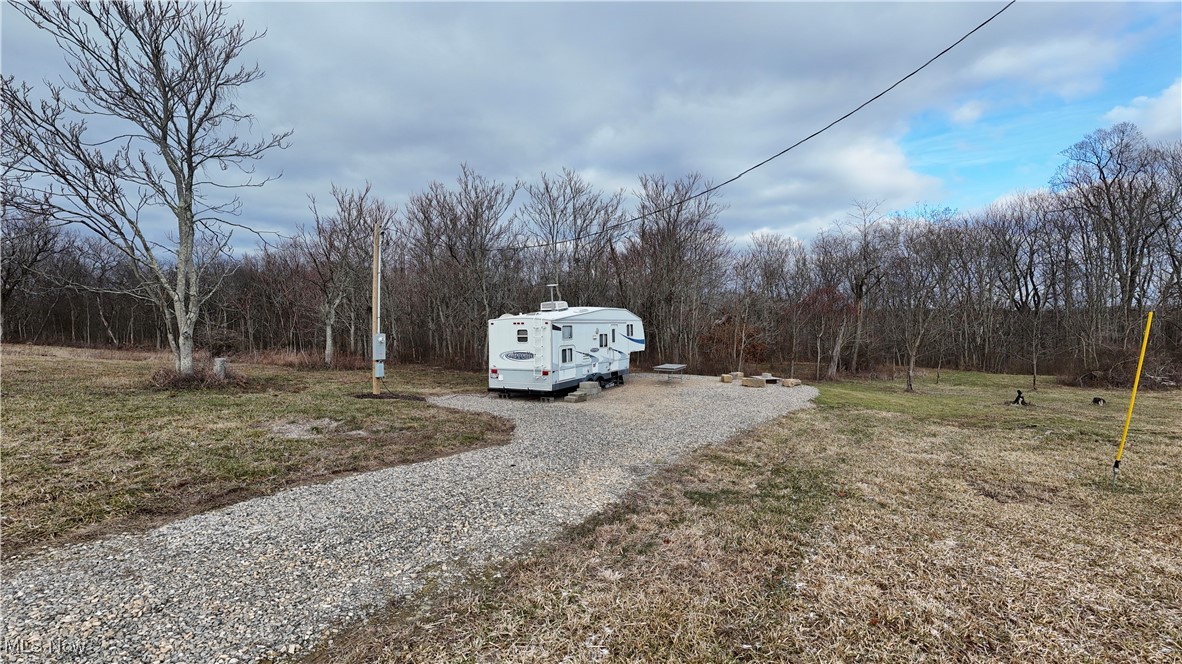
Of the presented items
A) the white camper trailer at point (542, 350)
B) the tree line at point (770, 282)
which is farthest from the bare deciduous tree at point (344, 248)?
the white camper trailer at point (542, 350)

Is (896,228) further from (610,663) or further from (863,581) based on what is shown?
(610,663)

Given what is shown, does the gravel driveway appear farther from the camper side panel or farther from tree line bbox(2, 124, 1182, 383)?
tree line bbox(2, 124, 1182, 383)

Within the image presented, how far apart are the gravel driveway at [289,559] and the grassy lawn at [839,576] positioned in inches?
15.2

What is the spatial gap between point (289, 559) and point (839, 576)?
4.14 metres

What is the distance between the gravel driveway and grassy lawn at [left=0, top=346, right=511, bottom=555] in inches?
22.3

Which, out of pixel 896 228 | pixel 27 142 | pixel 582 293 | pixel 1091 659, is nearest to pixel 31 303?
pixel 27 142

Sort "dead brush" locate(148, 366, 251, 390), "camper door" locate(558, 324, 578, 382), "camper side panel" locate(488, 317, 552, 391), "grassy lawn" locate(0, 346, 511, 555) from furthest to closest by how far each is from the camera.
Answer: "camper door" locate(558, 324, 578, 382)
"camper side panel" locate(488, 317, 552, 391)
"dead brush" locate(148, 366, 251, 390)
"grassy lawn" locate(0, 346, 511, 555)

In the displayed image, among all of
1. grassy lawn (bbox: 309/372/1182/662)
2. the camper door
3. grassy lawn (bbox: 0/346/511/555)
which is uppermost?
the camper door

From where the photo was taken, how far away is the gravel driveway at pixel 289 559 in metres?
2.62

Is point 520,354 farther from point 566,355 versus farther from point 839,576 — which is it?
point 839,576

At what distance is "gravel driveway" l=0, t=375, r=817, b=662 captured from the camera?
262 centimetres

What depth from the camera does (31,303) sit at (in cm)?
3322

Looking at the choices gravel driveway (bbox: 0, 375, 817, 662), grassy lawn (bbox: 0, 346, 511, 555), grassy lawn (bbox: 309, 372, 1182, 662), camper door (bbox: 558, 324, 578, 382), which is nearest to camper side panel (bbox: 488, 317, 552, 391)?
camper door (bbox: 558, 324, 578, 382)

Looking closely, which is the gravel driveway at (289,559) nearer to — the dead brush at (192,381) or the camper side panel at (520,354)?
the camper side panel at (520,354)
